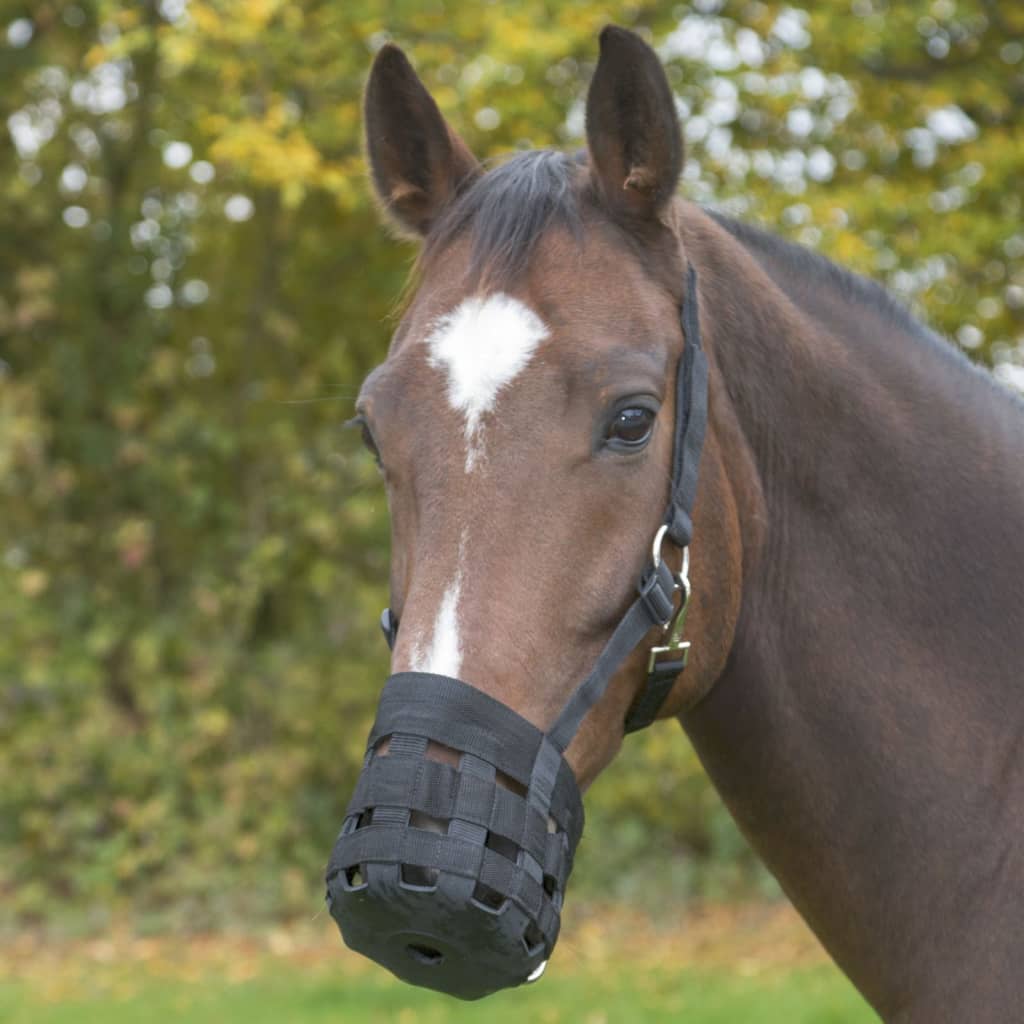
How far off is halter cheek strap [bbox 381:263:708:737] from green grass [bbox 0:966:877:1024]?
177 inches

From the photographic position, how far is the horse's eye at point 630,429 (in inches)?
85.0

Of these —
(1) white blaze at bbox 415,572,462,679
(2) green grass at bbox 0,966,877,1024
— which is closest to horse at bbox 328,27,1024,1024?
(1) white blaze at bbox 415,572,462,679

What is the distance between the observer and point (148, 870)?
967cm

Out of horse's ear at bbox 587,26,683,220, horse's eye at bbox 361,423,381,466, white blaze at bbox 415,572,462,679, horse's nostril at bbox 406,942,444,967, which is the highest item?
horse's ear at bbox 587,26,683,220

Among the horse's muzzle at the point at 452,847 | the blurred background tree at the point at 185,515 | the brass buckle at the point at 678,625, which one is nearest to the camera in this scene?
the horse's muzzle at the point at 452,847

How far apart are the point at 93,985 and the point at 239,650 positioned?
2.87 meters

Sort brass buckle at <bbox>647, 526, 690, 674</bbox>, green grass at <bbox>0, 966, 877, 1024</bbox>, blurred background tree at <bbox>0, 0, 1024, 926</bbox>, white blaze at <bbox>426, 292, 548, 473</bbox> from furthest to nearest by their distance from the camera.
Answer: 1. blurred background tree at <bbox>0, 0, 1024, 926</bbox>
2. green grass at <bbox>0, 966, 877, 1024</bbox>
3. brass buckle at <bbox>647, 526, 690, 674</bbox>
4. white blaze at <bbox>426, 292, 548, 473</bbox>

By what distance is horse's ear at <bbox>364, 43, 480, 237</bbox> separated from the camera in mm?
2555

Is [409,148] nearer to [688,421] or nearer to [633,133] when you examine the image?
[633,133]

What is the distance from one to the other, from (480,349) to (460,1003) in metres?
5.46

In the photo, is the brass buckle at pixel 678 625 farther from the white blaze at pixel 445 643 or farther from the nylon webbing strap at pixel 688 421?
the white blaze at pixel 445 643

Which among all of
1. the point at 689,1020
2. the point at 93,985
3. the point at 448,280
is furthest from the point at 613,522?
the point at 93,985

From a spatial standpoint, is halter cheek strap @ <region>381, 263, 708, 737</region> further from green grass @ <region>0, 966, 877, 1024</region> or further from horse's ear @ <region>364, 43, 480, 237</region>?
green grass @ <region>0, 966, 877, 1024</region>

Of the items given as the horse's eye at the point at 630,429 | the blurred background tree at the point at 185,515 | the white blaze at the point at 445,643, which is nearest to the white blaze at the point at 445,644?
the white blaze at the point at 445,643
